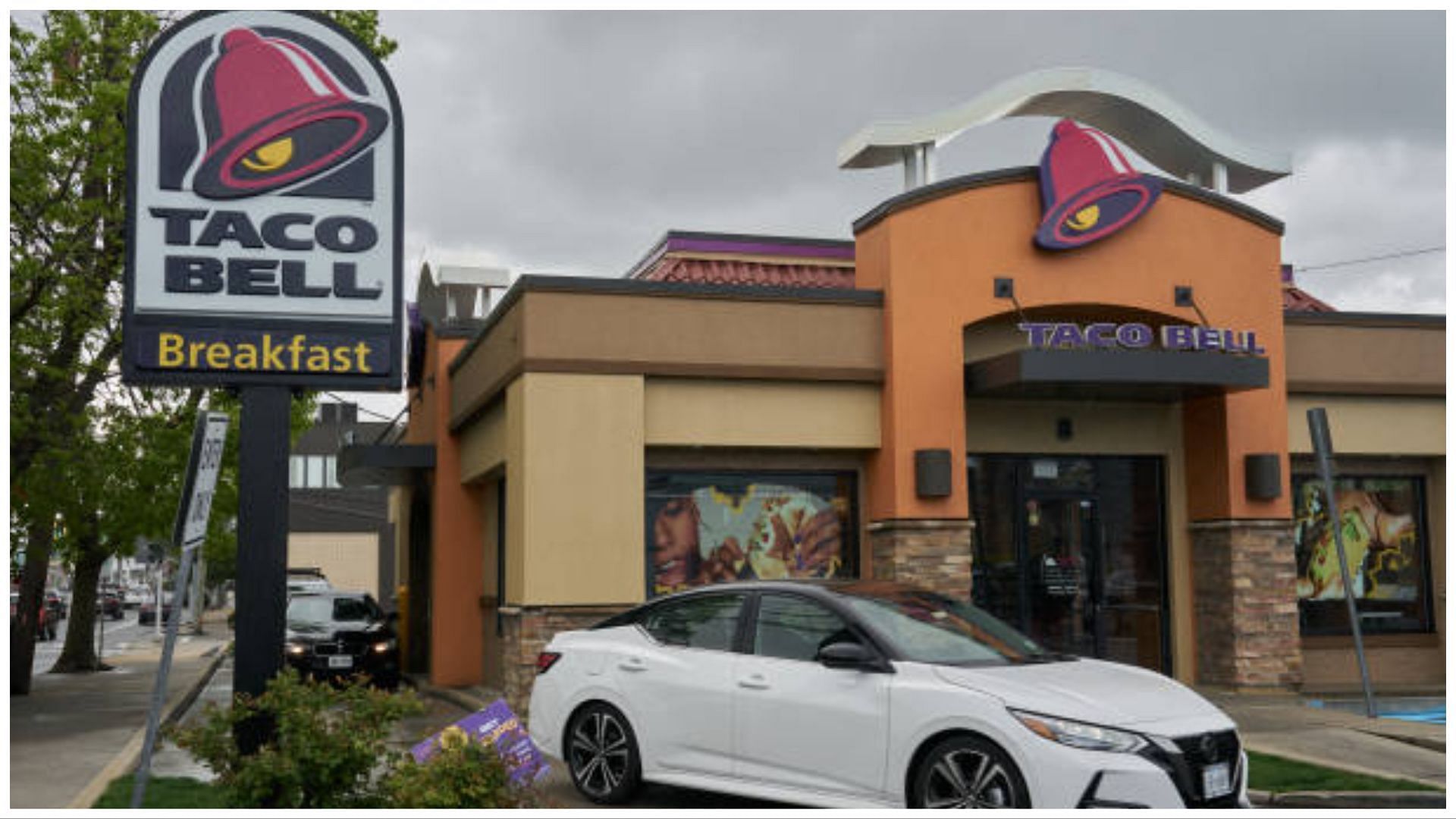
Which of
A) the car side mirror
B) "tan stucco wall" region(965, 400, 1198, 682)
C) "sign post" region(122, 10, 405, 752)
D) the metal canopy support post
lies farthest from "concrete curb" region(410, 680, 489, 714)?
the car side mirror

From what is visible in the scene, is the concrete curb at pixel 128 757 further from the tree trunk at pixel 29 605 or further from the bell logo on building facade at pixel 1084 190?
the bell logo on building facade at pixel 1084 190

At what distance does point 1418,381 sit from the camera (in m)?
17.4

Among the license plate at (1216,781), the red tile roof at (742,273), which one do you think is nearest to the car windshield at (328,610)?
the red tile roof at (742,273)

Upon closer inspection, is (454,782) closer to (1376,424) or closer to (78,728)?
(78,728)

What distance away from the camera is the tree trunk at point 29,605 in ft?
61.7

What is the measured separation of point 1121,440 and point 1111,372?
2.49 metres

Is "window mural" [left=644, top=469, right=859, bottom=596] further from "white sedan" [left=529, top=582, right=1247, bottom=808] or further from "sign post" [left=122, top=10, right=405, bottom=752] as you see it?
"sign post" [left=122, top=10, right=405, bottom=752]

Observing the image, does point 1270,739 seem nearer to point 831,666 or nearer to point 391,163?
point 831,666

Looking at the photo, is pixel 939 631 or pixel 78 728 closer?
pixel 939 631

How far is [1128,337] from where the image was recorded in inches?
578

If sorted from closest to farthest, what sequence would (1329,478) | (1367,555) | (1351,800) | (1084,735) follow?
(1084,735) → (1351,800) → (1329,478) → (1367,555)

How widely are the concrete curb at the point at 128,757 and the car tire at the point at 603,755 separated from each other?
2.61 m

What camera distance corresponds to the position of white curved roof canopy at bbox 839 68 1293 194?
16.2 meters

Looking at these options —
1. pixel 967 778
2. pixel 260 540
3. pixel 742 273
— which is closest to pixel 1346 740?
pixel 967 778
